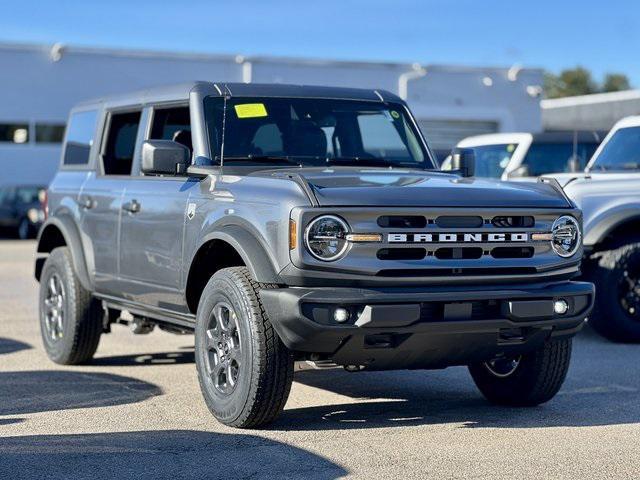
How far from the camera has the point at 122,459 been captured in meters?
5.93

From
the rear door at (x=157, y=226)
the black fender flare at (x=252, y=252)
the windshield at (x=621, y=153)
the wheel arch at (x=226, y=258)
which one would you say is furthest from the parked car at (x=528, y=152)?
the black fender flare at (x=252, y=252)

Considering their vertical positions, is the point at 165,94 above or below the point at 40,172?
above

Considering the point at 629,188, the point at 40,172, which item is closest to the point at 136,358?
the point at 629,188

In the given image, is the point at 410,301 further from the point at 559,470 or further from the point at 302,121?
the point at 302,121

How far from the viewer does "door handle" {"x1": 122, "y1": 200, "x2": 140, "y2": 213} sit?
25.9 feet

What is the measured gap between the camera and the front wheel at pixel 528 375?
23.2ft

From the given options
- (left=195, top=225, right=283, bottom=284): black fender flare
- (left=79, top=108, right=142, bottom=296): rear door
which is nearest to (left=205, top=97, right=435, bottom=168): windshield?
(left=195, top=225, right=283, bottom=284): black fender flare

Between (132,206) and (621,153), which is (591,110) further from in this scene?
(132,206)

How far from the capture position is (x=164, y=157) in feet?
23.7

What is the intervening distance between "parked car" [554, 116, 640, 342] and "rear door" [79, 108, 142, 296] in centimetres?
383

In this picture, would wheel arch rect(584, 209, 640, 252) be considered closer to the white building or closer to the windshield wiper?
the windshield wiper

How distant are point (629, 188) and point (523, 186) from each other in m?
3.74

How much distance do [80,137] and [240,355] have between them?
370 cm

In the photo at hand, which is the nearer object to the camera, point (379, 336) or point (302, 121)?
point (379, 336)
